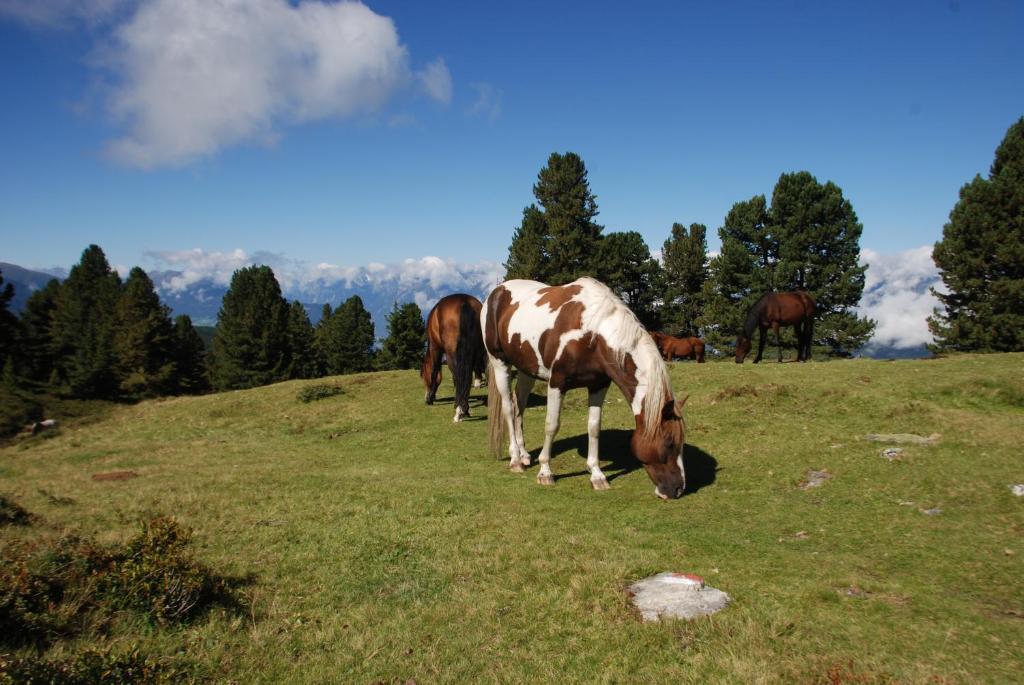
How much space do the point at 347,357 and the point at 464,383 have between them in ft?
176

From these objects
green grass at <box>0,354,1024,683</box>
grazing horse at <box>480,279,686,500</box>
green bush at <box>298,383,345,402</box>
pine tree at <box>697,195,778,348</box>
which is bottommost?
green grass at <box>0,354,1024,683</box>

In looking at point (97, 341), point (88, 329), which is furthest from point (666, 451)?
point (88, 329)

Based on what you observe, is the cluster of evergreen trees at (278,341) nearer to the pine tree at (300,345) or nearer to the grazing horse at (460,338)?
the pine tree at (300,345)

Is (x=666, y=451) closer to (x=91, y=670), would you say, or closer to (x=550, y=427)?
(x=550, y=427)

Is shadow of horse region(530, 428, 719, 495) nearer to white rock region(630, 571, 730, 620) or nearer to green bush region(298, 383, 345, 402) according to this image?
white rock region(630, 571, 730, 620)

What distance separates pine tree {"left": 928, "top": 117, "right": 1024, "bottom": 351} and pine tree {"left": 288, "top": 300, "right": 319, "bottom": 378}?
56.5 meters

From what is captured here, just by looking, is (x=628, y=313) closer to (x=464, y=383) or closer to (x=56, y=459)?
(x=464, y=383)

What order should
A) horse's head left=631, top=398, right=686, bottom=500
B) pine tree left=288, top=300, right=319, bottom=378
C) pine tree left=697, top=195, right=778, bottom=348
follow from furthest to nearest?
pine tree left=288, top=300, right=319, bottom=378, pine tree left=697, top=195, right=778, bottom=348, horse's head left=631, top=398, right=686, bottom=500

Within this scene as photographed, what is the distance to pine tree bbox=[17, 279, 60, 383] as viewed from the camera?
51.4 meters

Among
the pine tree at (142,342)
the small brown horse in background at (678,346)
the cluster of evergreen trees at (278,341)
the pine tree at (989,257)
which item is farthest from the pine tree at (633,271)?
the pine tree at (142,342)

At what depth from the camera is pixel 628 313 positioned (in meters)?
9.93

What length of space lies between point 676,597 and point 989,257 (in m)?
38.4

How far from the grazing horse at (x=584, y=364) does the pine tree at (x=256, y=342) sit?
50.5 meters

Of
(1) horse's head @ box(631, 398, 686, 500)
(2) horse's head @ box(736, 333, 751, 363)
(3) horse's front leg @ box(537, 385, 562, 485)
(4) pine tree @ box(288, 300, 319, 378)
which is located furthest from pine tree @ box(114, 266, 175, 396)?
(1) horse's head @ box(631, 398, 686, 500)
